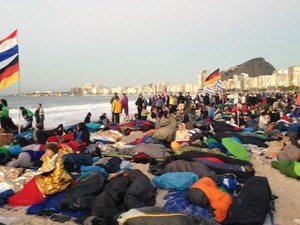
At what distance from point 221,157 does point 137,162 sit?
1972 millimetres

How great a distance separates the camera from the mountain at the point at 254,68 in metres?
150

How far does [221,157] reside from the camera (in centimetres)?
671

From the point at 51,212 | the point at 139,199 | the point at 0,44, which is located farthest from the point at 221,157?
the point at 0,44

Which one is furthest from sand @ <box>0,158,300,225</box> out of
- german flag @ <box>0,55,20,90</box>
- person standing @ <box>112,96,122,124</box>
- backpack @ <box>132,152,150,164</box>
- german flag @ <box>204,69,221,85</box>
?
german flag @ <box>204,69,221,85</box>

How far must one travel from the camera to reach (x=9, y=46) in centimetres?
1024

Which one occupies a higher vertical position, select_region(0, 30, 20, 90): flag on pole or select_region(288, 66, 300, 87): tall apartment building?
select_region(288, 66, 300, 87): tall apartment building

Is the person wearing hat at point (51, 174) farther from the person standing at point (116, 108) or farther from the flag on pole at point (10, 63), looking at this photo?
the person standing at point (116, 108)

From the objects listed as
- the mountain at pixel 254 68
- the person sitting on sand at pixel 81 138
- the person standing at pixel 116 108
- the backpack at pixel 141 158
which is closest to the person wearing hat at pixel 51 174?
the backpack at pixel 141 158

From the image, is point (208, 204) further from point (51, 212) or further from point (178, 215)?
point (51, 212)

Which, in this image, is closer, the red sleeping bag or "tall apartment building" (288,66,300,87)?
the red sleeping bag

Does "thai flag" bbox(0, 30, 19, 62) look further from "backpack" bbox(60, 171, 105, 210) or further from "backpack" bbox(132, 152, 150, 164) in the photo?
"backpack" bbox(60, 171, 105, 210)

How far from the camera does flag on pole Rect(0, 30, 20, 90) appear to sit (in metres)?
9.98

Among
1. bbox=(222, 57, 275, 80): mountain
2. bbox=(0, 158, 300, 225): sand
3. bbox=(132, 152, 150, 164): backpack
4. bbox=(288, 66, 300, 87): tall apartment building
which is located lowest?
bbox=(0, 158, 300, 225): sand

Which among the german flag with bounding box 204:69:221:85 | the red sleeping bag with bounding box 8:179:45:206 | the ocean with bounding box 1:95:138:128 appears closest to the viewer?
the red sleeping bag with bounding box 8:179:45:206
